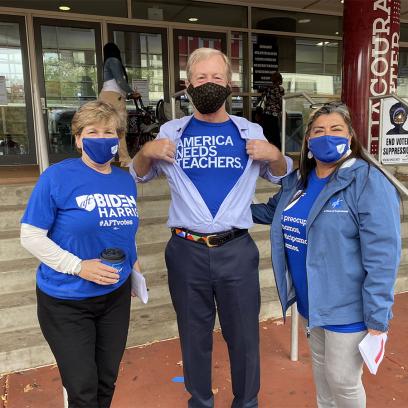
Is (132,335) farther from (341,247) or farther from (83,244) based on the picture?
(341,247)

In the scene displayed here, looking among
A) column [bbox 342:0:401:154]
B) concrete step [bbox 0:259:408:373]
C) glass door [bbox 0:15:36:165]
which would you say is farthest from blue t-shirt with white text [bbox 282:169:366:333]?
glass door [bbox 0:15:36:165]

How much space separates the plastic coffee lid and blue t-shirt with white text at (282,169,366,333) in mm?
780

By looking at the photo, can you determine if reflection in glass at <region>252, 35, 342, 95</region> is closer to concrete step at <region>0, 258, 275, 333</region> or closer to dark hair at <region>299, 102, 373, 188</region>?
concrete step at <region>0, 258, 275, 333</region>

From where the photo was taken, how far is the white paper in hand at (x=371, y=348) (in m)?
1.74

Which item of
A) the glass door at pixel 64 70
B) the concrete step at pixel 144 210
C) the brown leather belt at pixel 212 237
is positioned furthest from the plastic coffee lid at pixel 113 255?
the glass door at pixel 64 70

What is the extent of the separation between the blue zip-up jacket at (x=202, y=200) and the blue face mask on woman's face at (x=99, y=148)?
0.39 m

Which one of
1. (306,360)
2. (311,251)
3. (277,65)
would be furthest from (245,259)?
(277,65)

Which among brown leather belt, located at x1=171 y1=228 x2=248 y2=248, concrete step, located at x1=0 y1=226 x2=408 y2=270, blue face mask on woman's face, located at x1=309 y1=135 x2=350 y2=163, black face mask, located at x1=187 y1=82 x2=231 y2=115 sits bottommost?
concrete step, located at x1=0 y1=226 x2=408 y2=270

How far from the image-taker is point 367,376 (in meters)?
2.93

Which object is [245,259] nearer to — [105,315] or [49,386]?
[105,315]

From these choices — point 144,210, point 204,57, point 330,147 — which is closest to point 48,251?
point 204,57

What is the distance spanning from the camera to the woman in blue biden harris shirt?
5.81ft

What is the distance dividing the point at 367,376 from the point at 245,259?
57.7 inches

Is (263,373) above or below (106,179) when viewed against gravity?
below
